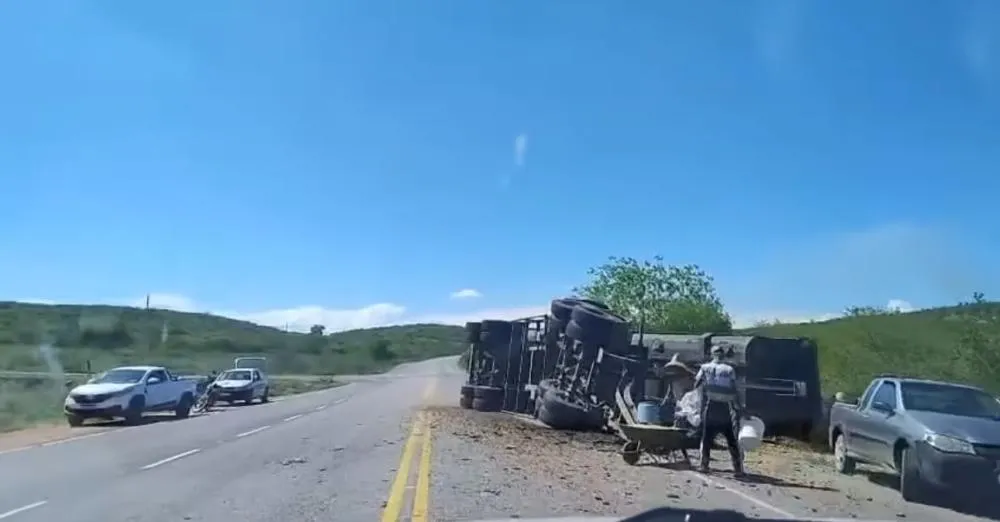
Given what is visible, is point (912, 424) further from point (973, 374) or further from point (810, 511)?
point (973, 374)

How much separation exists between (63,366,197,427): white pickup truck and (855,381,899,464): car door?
21.5m

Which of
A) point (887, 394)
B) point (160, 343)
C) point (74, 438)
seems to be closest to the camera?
point (887, 394)

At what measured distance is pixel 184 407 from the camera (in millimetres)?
35094

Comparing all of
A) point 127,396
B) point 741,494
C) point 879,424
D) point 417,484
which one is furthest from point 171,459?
point 127,396

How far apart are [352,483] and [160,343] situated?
7932 cm

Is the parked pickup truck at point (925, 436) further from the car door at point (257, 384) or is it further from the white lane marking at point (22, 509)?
the car door at point (257, 384)

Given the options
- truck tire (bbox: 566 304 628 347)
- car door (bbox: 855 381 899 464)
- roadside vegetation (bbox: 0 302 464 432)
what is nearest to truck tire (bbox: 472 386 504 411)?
truck tire (bbox: 566 304 628 347)

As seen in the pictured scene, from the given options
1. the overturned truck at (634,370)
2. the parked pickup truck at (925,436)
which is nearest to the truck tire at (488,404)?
the overturned truck at (634,370)

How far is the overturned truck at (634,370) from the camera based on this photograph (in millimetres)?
21797

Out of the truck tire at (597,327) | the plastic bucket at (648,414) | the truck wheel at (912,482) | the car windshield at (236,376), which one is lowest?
the truck wheel at (912,482)

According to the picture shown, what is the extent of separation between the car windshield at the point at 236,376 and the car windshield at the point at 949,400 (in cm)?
3547

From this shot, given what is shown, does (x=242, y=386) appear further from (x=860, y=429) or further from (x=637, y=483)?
(x=637, y=483)

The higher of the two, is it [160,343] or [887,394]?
[160,343]

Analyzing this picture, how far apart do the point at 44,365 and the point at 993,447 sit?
68.2 m
